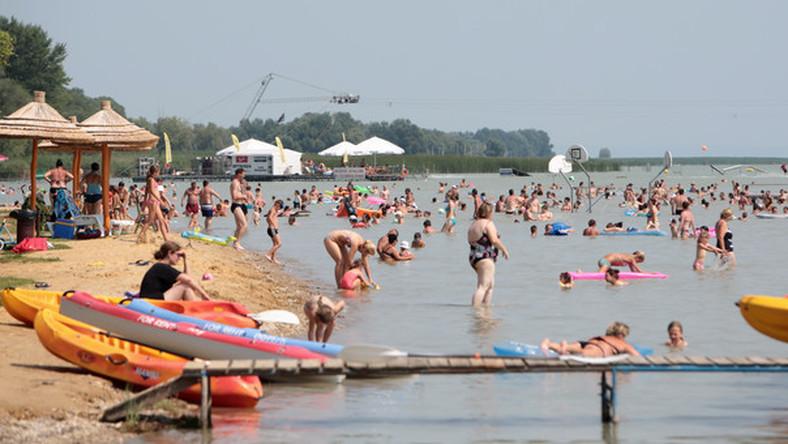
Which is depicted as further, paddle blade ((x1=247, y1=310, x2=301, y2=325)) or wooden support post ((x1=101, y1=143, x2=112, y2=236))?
wooden support post ((x1=101, y1=143, x2=112, y2=236))

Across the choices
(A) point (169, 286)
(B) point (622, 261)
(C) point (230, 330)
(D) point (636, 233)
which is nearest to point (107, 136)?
(B) point (622, 261)

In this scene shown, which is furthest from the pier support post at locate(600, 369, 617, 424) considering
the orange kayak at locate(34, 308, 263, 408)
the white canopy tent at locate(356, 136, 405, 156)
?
the white canopy tent at locate(356, 136, 405, 156)

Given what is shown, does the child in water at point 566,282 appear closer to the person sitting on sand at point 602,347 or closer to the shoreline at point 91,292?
the shoreline at point 91,292

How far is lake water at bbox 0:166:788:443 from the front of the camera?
866cm

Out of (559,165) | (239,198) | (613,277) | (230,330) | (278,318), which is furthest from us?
(559,165)

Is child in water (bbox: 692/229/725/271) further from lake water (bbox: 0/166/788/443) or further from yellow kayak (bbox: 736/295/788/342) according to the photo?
yellow kayak (bbox: 736/295/788/342)

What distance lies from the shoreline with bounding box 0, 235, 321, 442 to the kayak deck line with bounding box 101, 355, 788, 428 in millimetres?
287

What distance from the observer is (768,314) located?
1089cm

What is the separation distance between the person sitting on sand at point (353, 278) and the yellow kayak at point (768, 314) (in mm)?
7185

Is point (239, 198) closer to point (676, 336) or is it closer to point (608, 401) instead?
point (676, 336)

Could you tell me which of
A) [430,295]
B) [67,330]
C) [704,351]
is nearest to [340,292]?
[430,295]

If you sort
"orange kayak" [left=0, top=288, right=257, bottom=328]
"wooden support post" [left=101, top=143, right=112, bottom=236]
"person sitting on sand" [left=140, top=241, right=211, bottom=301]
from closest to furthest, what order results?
"orange kayak" [left=0, top=288, right=257, bottom=328]
"person sitting on sand" [left=140, top=241, right=211, bottom=301]
"wooden support post" [left=101, top=143, right=112, bottom=236]

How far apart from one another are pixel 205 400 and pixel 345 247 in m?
8.59

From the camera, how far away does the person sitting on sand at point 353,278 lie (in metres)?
17.1
